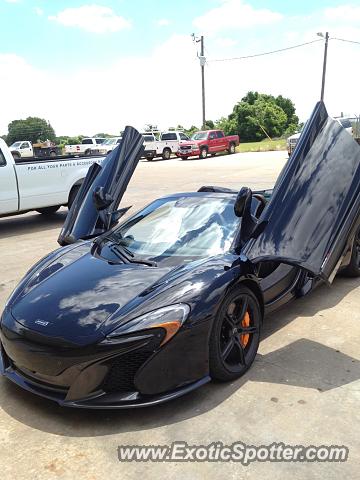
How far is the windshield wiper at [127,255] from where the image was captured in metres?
3.58

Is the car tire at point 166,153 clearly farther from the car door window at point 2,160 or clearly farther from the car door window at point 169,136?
the car door window at point 2,160

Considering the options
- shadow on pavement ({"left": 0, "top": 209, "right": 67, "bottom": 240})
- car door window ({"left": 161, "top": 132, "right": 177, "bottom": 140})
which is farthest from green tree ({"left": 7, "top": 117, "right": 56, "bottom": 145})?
shadow on pavement ({"left": 0, "top": 209, "right": 67, "bottom": 240})

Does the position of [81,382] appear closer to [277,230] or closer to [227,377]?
[227,377]

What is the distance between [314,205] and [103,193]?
237 cm

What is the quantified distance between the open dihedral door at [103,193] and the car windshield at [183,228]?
1.95 ft

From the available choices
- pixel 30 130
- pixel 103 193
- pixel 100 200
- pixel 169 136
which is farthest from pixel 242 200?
pixel 30 130

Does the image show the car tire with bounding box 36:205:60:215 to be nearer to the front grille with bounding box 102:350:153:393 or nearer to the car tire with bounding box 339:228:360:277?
the car tire with bounding box 339:228:360:277

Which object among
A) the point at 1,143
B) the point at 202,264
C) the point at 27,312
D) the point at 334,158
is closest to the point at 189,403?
the point at 202,264

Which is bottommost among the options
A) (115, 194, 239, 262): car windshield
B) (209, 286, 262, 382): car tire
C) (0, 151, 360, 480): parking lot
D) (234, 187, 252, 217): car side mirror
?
(0, 151, 360, 480): parking lot

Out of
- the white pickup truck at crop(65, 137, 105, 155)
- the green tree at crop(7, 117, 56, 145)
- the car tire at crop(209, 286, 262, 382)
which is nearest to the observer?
the car tire at crop(209, 286, 262, 382)

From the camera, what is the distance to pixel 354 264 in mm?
5387

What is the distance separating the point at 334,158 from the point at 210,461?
238 cm

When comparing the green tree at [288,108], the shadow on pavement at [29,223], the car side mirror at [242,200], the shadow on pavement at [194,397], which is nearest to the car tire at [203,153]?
the shadow on pavement at [29,223]

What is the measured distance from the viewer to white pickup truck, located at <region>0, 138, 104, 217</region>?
9.19 meters
